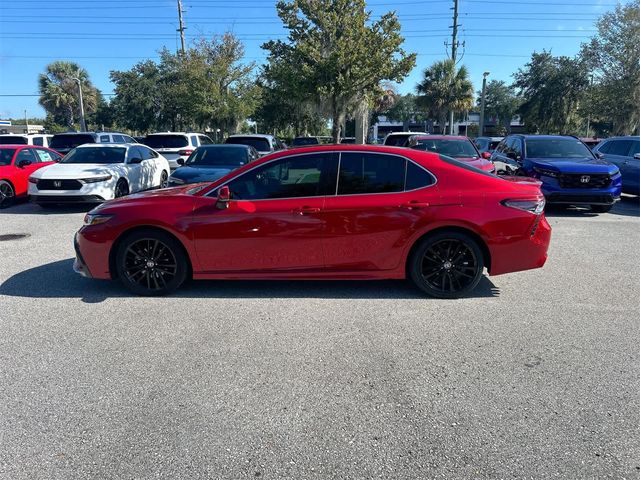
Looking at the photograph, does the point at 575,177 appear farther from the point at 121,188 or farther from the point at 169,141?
the point at 169,141

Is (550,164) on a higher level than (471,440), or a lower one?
higher

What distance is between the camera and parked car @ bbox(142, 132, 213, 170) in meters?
16.5

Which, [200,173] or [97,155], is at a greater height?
[97,155]

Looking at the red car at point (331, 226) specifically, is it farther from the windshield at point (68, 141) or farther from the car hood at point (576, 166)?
the windshield at point (68, 141)

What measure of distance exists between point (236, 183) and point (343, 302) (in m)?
1.74

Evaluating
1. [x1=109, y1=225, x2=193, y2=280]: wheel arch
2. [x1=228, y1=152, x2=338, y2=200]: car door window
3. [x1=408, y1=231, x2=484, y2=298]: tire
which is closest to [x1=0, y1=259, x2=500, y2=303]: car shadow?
[x1=408, y1=231, x2=484, y2=298]: tire

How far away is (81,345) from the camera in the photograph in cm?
404

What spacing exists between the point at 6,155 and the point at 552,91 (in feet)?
116

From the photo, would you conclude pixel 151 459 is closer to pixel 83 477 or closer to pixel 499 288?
pixel 83 477

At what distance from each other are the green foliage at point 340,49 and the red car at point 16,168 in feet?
31.5

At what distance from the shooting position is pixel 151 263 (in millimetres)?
5160

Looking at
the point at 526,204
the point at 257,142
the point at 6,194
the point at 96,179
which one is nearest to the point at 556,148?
the point at 526,204

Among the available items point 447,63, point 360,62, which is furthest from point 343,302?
point 447,63

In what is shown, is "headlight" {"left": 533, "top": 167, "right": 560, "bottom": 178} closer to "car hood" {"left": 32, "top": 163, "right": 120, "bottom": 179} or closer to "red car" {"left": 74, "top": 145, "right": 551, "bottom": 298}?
"red car" {"left": 74, "top": 145, "right": 551, "bottom": 298}
